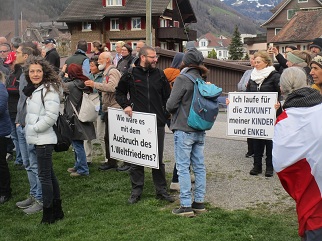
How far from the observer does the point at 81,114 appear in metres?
8.52

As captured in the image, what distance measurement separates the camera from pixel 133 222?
641 centimetres

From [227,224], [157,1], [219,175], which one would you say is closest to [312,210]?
[227,224]

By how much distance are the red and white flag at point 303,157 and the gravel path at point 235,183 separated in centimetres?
318

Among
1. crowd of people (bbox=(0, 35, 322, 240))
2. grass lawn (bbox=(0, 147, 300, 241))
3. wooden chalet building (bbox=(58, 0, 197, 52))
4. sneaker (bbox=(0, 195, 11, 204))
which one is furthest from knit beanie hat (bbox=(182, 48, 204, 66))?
wooden chalet building (bbox=(58, 0, 197, 52))

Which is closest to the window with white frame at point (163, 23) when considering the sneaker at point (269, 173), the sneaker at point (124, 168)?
the sneaker at point (124, 168)

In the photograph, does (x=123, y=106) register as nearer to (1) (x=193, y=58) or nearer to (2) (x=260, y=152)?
(1) (x=193, y=58)

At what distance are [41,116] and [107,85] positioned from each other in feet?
6.69

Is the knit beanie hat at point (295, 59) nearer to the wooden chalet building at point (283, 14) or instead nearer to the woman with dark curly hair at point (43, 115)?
the woman with dark curly hair at point (43, 115)

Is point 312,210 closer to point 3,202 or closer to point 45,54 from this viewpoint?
point 3,202

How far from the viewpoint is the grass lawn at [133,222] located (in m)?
5.89

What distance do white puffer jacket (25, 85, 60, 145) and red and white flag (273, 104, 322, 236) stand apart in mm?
3372

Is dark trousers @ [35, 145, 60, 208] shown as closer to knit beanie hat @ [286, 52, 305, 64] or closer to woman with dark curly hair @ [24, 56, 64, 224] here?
woman with dark curly hair @ [24, 56, 64, 224]

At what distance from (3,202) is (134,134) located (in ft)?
7.85

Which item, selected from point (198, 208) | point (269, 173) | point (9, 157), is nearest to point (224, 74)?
point (9, 157)
